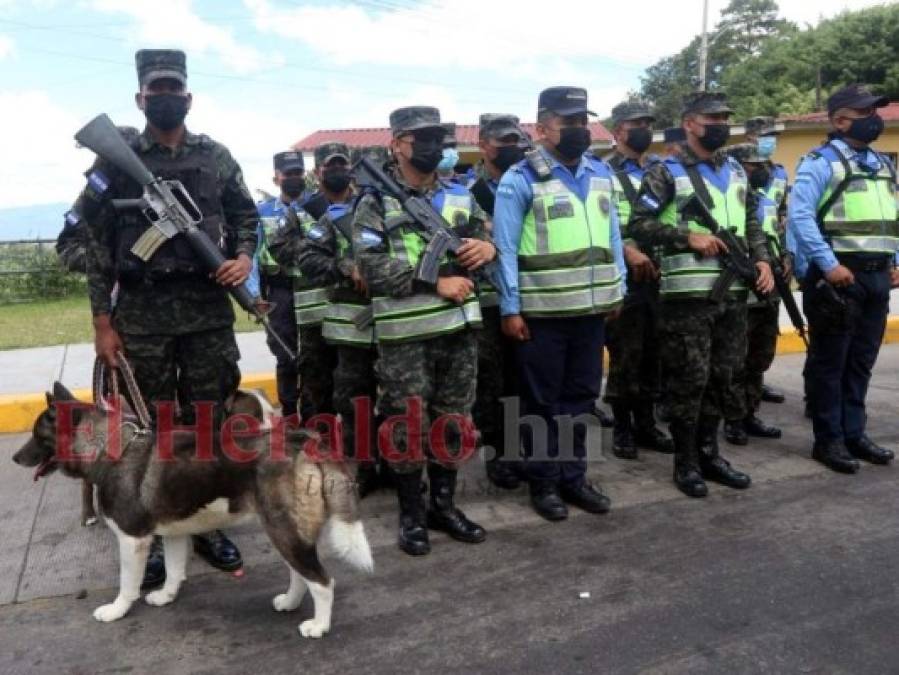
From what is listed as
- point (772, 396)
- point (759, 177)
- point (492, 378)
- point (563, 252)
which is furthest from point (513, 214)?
point (772, 396)

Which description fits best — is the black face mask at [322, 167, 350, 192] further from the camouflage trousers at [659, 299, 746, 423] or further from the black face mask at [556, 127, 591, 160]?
the camouflage trousers at [659, 299, 746, 423]

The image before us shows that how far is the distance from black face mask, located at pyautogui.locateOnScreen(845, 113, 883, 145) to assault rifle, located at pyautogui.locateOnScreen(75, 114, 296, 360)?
3741 mm

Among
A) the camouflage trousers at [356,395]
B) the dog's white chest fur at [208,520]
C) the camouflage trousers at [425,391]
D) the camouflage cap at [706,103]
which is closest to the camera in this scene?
the dog's white chest fur at [208,520]

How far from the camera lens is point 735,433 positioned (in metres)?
5.45

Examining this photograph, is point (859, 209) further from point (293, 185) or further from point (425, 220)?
point (293, 185)

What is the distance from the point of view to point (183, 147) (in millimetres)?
3623

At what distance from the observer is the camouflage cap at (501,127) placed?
4762mm

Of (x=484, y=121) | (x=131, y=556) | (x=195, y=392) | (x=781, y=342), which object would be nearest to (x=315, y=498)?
(x=131, y=556)

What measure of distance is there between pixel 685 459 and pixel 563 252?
1.52 m

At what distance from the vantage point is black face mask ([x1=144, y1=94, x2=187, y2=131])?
344 cm

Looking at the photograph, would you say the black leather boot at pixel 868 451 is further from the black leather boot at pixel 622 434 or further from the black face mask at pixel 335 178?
the black face mask at pixel 335 178

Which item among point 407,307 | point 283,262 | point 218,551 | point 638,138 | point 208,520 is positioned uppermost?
point 638,138

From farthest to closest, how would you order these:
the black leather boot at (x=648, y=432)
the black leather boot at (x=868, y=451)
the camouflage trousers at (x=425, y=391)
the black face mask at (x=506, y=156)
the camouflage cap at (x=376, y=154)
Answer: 1. the black leather boot at (x=648, y=432)
2. the black leather boot at (x=868, y=451)
3. the black face mask at (x=506, y=156)
4. the camouflage cap at (x=376, y=154)
5. the camouflage trousers at (x=425, y=391)

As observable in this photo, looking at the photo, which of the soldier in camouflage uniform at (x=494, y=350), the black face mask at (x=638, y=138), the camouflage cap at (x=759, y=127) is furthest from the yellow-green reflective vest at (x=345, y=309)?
the camouflage cap at (x=759, y=127)
